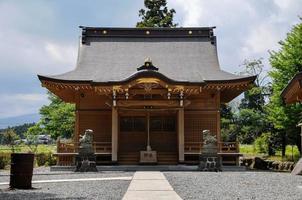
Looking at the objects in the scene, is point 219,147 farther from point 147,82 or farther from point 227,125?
point 227,125

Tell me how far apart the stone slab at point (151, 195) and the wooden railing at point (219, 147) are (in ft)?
34.7

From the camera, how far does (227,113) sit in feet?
142

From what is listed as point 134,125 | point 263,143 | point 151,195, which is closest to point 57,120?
point 263,143

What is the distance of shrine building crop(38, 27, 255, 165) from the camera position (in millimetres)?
18281

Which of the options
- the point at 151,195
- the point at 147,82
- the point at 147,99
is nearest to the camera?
the point at 151,195

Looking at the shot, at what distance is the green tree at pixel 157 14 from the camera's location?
1527 inches

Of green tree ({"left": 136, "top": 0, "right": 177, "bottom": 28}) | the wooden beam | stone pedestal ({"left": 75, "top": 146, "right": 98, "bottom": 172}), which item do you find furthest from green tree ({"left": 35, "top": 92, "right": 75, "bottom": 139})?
stone pedestal ({"left": 75, "top": 146, "right": 98, "bottom": 172})

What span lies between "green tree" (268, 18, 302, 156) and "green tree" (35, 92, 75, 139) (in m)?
18.8

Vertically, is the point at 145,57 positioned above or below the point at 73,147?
above

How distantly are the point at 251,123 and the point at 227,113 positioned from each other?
249 inches

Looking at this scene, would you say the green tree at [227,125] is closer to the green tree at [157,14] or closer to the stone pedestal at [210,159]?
the green tree at [157,14]

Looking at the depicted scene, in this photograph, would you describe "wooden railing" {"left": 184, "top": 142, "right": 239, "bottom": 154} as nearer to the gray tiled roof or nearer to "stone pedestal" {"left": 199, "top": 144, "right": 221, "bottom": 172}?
"stone pedestal" {"left": 199, "top": 144, "right": 221, "bottom": 172}

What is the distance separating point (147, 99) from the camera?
19.2 m

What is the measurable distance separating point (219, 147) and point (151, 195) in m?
11.1
